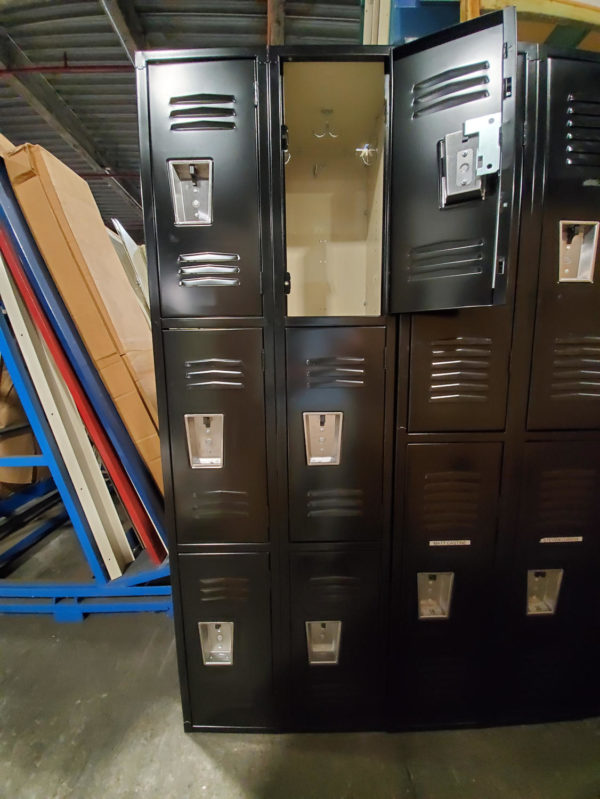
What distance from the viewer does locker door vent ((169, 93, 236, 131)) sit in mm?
922

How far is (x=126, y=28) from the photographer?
1610mm

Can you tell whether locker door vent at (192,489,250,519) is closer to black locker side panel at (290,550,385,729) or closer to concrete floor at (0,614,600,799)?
black locker side panel at (290,550,385,729)

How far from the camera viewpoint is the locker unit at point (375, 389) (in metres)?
0.91

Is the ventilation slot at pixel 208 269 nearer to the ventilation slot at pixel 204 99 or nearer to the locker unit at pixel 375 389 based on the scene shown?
the locker unit at pixel 375 389

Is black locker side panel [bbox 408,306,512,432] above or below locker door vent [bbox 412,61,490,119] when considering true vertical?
below

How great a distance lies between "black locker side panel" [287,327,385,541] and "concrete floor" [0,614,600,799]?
0.75 m

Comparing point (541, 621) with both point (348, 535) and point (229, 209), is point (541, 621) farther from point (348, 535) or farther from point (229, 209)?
point (229, 209)

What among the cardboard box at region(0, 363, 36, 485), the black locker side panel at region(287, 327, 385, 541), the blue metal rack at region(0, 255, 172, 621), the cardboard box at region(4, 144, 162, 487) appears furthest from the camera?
the cardboard box at region(0, 363, 36, 485)

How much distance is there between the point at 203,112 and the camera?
93 cm

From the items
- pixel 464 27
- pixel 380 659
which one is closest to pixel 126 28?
pixel 464 27

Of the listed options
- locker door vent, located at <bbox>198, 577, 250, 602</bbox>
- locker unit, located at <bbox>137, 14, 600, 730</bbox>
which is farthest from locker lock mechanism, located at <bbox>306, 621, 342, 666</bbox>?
locker door vent, located at <bbox>198, 577, 250, 602</bbox>

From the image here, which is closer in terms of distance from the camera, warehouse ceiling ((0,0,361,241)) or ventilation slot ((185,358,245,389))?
ventilation slot ((185,358,245,389))

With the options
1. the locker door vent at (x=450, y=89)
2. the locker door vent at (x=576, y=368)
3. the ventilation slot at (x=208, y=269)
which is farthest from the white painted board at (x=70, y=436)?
the locker door vent at (x=576, y=368)

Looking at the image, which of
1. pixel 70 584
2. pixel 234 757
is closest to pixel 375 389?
pixel 234 757
